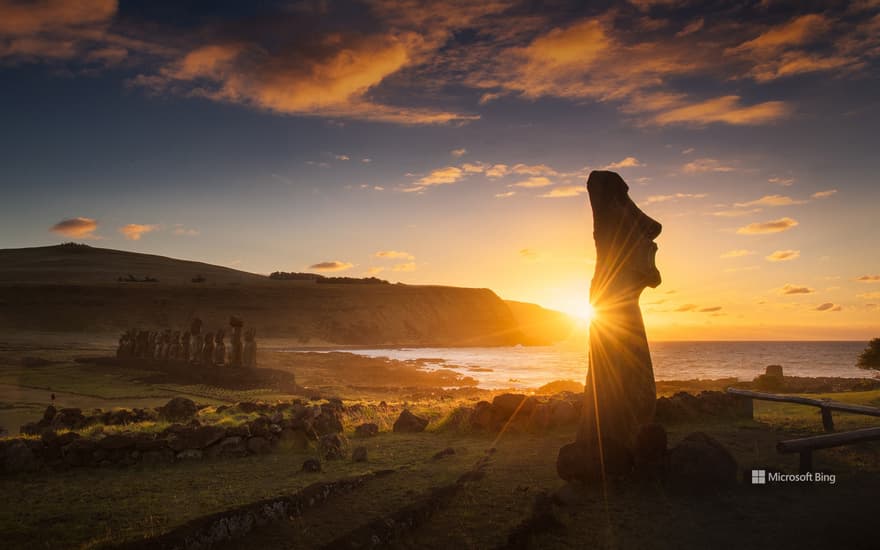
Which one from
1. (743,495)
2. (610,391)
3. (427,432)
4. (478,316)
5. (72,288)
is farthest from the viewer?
(478,316)

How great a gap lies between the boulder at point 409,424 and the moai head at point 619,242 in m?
8.00

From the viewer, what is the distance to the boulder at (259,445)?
1373 cm

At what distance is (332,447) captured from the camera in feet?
43.8

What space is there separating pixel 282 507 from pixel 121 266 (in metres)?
169

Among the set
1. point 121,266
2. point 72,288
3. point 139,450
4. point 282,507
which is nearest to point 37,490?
point 139,450

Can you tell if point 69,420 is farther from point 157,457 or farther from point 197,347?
point 197,347

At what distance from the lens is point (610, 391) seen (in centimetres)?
1130

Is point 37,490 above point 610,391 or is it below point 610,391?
below

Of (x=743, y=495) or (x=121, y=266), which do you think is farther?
(x=121, y=266)

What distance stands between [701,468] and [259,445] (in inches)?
402

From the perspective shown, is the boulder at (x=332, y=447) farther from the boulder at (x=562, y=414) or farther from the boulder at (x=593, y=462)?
the boulder at (x=562, y=414)

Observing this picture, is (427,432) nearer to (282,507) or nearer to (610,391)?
(610,391)

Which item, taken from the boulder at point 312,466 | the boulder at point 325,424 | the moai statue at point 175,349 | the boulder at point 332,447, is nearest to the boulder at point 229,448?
the boulder at point 332,447

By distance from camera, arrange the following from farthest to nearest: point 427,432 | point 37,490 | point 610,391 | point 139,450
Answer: point 427,432
point 139,450
point 610,391
point 37,490
